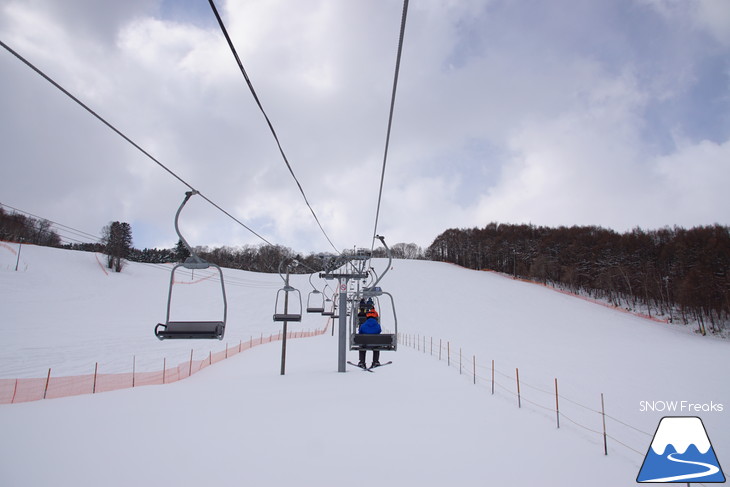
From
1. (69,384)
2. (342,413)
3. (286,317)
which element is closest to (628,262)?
(286,317)

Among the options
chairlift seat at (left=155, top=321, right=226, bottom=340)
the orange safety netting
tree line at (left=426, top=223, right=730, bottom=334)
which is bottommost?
the orange safety netting

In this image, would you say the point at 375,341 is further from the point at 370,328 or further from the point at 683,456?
the point at 683,456

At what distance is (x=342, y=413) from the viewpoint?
312 inches

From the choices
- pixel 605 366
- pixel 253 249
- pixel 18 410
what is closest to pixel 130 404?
pixel 18 410

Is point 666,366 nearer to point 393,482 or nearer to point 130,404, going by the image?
point 393,482

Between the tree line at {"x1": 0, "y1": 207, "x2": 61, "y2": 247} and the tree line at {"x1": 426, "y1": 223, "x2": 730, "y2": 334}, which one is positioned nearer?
the tree line at {"x1": 426, "y1": 223, "x2": 730, "y2": 334}

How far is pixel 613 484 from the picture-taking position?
5.28 metres

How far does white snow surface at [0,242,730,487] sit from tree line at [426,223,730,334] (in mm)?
17238

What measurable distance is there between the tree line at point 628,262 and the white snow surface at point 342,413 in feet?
56.6

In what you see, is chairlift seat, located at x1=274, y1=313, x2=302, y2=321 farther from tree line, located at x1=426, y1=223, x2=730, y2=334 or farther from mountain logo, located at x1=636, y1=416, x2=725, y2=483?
tree line, located at x1=426, y1=223, x2=730, y2=334

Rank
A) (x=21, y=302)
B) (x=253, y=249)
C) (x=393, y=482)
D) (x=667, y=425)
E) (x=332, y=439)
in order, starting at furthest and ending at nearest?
1. (x=253, y=249)
2. (x=21, y=302)
3. (x=332, y=439)
4. (x=393, y=482)
5. (x=667, y=425)

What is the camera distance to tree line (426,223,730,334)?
145 ft

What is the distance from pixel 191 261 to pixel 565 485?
7.53 m

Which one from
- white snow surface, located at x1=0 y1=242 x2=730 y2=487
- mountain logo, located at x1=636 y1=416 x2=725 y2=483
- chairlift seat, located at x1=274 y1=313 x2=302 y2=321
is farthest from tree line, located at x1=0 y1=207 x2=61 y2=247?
mountain logo, located at x1=636 y1=416 x2=725 y2=483
